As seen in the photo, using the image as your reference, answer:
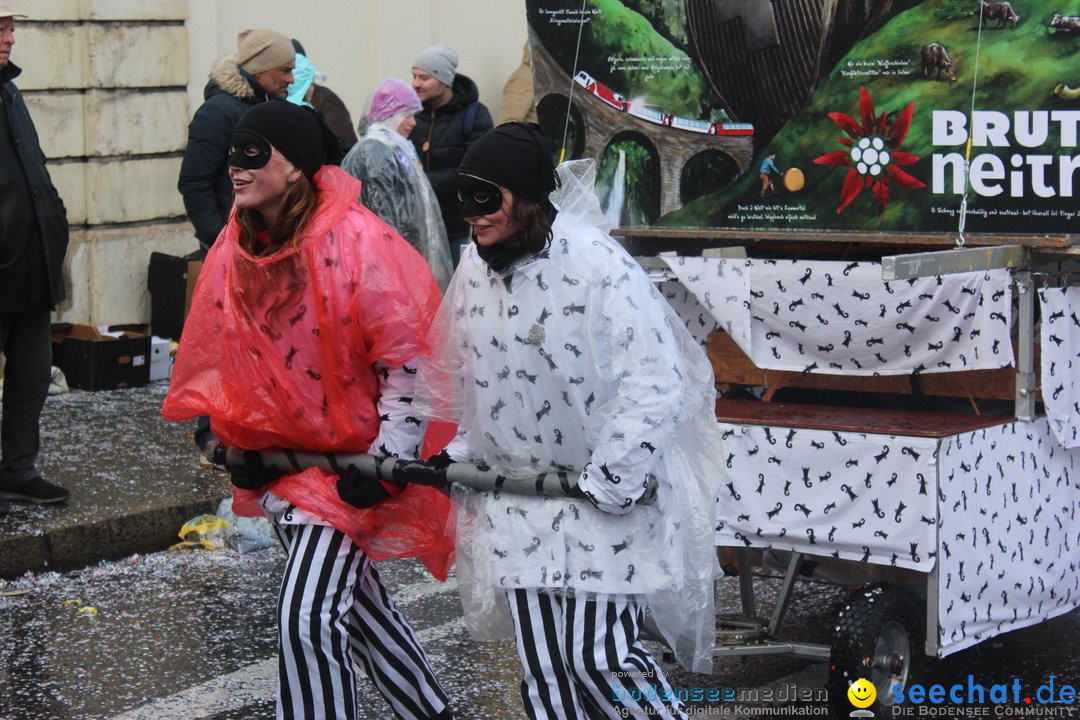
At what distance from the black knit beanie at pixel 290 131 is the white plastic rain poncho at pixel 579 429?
19.0 inches

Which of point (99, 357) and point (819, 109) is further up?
point (819, 109)

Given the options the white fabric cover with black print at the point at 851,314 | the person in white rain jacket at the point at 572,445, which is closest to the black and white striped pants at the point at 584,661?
the person in white rain jacket at the point at 572,445

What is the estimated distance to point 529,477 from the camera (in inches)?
140

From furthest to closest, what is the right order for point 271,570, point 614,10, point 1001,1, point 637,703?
point 271,570
point 614,10
point 1001,1
point 637,703

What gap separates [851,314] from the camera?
4.91m

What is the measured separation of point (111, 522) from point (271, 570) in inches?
28.7

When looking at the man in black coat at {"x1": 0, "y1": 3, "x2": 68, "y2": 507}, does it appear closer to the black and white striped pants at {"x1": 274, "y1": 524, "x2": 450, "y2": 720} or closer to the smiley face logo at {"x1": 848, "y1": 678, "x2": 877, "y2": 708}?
the black and white striped pants at {"x1": 274, "y1": 524, "x2": 450, "y2": 720}

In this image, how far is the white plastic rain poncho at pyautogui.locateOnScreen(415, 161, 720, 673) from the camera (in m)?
3.47

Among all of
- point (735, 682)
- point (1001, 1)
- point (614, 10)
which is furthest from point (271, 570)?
point (1001, 1)

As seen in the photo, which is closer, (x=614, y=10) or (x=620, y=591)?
(x=620, y=591)

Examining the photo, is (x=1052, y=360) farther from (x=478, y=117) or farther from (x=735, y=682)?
(x=478, y=117)

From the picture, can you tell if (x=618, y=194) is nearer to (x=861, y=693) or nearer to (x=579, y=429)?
(x=861, y=693)

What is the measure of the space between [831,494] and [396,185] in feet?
11.8

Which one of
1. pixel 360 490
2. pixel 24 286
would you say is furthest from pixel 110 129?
pixel 360 490
